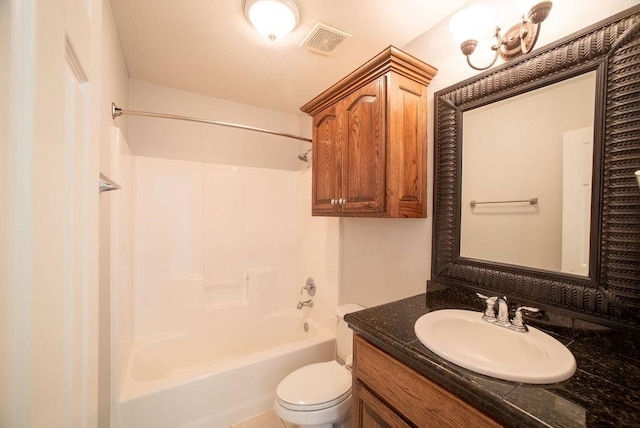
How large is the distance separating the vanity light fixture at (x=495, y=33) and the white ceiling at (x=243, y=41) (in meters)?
0.26

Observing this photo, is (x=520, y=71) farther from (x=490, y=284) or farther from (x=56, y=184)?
(x=56, y=184)

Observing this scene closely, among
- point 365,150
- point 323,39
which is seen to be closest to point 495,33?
point 365,150

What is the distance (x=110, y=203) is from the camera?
133cm

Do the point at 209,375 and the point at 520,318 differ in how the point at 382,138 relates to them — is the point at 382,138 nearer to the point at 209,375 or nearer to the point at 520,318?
the point at 520,318

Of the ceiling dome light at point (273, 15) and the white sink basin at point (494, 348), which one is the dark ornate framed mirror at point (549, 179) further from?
the ceiling dome light at point (273, 15)

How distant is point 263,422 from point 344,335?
30.6 inches

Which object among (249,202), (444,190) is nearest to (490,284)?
(444,190)

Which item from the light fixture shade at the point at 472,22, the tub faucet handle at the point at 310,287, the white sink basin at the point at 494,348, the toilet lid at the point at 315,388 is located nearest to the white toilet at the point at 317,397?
the toilet lid at the point at 315,388

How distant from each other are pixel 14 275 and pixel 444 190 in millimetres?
1445

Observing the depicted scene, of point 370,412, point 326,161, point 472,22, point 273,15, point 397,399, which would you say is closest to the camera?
point 397,399

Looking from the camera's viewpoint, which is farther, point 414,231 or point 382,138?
point 414,231

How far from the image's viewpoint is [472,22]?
1074 millimetres

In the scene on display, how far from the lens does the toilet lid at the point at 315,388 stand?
130cm

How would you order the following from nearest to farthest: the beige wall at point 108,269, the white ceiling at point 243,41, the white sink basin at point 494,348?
the white sink basin at point 494,348
the beige wall at point 108,269
the white ceiling at point 243,41
